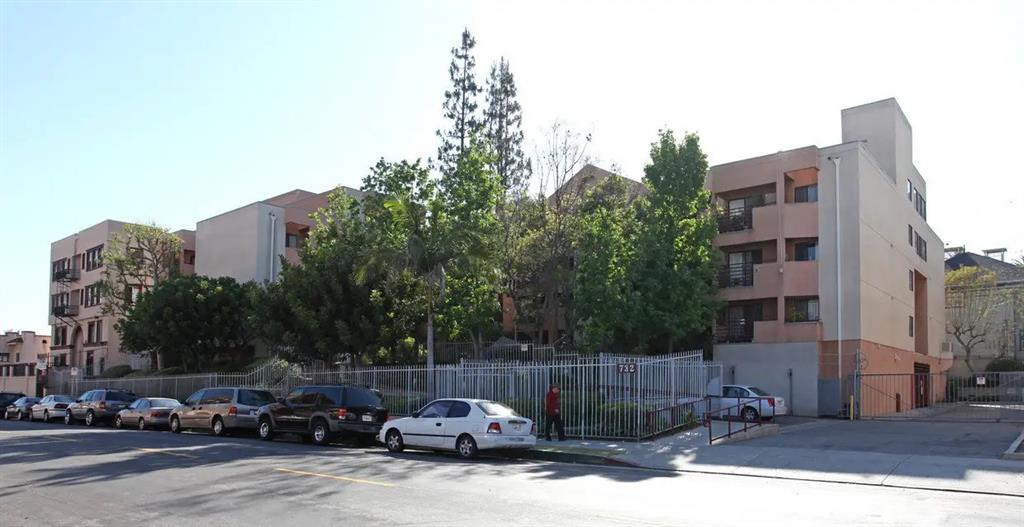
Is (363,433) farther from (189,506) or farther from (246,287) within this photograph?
(246,287)

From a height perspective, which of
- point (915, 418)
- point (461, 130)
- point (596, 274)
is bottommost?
point (915, 418)

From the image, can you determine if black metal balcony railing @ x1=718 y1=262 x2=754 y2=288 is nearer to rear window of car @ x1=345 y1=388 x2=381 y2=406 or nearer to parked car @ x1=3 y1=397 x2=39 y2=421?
rear window of car @ x1=345 y1=388 x2=381 y2=406

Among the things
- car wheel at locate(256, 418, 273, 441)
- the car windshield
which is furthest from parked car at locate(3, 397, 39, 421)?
the car windshield

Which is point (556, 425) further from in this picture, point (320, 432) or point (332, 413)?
point (320, 432)

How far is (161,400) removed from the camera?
30438 mm

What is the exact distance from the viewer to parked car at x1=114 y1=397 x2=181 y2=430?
29609mm

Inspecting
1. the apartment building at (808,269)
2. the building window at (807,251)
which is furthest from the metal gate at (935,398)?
the building window at (807,251)

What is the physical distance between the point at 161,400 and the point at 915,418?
26.9m

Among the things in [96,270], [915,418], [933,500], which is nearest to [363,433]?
[933,500]

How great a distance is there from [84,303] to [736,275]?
149ft

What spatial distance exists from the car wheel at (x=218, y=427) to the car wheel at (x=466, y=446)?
10.5m

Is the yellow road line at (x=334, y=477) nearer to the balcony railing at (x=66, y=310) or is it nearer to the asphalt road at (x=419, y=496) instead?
the asphalt road at (x=419, y=496)

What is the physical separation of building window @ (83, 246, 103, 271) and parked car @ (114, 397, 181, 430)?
29006 mm

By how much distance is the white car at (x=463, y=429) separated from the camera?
18.5m
